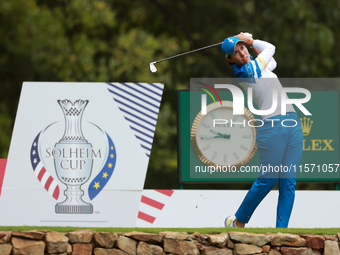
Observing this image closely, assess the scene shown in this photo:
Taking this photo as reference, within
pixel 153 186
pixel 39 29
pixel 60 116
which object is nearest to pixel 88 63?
pixel 39 29

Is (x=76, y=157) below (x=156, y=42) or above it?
below

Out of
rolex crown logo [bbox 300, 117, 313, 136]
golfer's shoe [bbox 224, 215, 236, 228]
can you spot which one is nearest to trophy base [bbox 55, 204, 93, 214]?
golfer's shoe [bbox 224, 215, 236, 228]

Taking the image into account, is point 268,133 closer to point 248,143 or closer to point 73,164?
point 248,143

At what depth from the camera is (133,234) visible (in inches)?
195

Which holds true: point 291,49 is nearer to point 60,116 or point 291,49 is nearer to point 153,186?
point 153,186

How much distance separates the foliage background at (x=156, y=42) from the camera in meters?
11.6

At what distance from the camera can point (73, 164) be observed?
20.3 ft

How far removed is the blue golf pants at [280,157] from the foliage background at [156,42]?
219 inches

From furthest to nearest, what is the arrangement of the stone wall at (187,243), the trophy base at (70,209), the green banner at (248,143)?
1. the green banner at (248,143)
2. the trophy base at (70,209)
3. the stone wall at (187,243)

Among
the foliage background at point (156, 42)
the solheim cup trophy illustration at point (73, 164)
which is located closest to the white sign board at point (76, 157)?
the solheim cup trophy illustration at point (73, 164)

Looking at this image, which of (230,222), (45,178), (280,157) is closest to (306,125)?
(280,157)

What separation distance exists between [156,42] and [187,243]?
11.4 meters

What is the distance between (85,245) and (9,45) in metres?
10.4

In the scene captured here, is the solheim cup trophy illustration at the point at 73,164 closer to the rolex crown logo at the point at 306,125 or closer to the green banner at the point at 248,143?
the green banner at the point at 248,143
